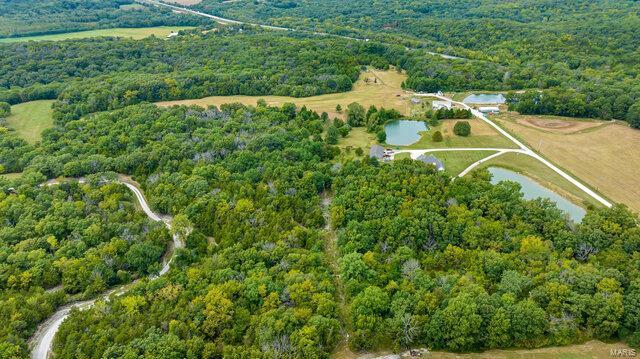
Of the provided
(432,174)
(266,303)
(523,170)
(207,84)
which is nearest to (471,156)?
(523,170)

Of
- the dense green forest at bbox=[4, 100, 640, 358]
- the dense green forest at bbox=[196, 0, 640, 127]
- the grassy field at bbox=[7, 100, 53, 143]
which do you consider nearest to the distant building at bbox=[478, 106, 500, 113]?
the dense green forest at bbox=[196, 0, 640, 127]

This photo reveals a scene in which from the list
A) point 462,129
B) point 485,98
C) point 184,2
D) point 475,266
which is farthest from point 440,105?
point 184,2

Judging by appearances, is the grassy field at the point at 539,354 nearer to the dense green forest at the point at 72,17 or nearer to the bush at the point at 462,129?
the bush at the point at 462,129

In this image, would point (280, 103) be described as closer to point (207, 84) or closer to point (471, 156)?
point (207, 84)

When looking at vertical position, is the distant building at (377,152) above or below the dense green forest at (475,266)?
below

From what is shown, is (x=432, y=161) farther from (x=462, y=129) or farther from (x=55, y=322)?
(x=55, y=322)

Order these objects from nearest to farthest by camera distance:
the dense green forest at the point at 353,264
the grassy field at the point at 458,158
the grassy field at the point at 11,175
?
the dense green forest at the point at 353,264 → the grassy field at the point at 11,175 → the grassy field at the point at 458,158

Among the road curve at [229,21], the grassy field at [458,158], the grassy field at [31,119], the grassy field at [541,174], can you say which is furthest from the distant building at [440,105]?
the grassy field at [31,119]
